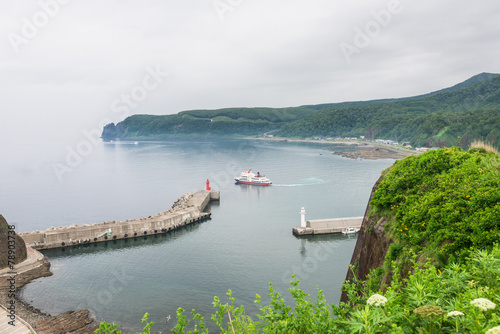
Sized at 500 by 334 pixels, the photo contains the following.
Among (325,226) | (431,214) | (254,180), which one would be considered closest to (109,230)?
(325,226)

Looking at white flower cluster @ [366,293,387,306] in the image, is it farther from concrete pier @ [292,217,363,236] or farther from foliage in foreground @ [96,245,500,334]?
concrete pier @ [292,217,363,236]

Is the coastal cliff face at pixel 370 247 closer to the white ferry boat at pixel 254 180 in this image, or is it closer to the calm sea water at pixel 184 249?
the calm sea water at pixel 184 249

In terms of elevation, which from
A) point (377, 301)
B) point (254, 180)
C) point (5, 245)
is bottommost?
point (254, 180)

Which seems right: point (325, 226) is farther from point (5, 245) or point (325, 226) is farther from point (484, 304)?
point (484, 304)

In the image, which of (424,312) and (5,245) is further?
(5,245)

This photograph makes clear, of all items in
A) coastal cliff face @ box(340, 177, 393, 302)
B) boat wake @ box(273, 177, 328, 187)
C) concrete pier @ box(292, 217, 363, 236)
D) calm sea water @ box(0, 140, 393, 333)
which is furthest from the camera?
boat wake @ box(273, 177, 328, 187)

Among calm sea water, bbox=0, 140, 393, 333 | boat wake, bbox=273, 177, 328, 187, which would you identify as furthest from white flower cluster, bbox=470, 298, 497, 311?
boat wake, bbox=273, 177, 328, 187
